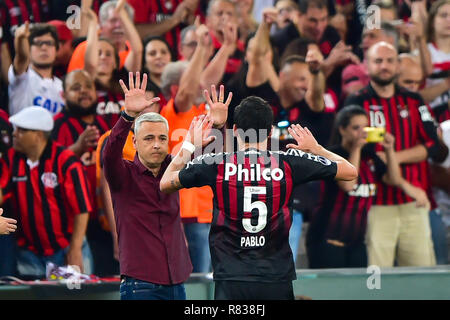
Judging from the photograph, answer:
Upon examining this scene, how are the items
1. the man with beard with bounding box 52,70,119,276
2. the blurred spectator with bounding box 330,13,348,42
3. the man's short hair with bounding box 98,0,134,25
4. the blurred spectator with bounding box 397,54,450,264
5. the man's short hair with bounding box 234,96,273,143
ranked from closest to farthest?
the man's short hair with bounding box 234,96,273,143 → the man with beard with bounding box 52,70,119,276 → the blurred spectator with bounding box 397,54,450,264 → the man's short hair with bounding box 98,0,134,25 → the blurred spectator with bounding box 330,13,348,42

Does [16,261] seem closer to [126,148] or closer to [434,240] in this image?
[126,148]

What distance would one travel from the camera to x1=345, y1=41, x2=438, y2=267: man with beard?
8820 mm

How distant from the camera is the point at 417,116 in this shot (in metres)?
9.13

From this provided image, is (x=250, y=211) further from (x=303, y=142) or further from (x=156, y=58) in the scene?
(x=156, y=58)

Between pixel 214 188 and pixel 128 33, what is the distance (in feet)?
12.1

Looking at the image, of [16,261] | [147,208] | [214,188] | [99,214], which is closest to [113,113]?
[99,214]

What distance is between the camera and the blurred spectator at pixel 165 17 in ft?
34.0

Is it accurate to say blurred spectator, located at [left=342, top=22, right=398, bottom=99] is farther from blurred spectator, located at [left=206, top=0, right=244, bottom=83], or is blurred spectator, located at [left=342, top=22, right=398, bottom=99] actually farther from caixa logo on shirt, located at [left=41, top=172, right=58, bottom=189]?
caixa logo on shirt, located at [left=41, top=172, right=58, bottom=189]

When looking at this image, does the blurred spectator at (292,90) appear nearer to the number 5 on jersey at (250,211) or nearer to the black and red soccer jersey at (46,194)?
the black and red soccer jersey at (46,194)

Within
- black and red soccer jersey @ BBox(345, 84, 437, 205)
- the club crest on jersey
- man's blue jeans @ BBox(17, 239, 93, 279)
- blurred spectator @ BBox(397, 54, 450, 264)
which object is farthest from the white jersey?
the club crest on jersey

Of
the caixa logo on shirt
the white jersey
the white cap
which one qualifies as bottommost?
the caixa logo on shirt

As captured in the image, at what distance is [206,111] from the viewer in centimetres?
845

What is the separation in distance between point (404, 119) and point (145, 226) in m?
3.33

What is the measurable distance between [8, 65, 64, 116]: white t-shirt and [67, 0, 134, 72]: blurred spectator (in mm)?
356
